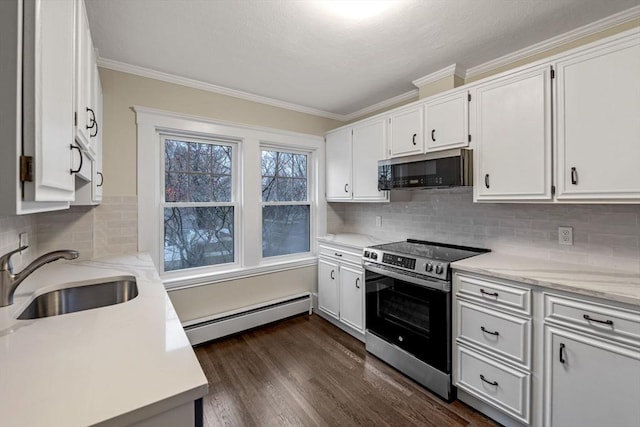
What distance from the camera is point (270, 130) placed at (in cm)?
319

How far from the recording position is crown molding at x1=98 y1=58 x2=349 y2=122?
2.35 meters

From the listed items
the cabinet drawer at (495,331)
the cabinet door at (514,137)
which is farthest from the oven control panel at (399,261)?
the cabinet door at (514,137)

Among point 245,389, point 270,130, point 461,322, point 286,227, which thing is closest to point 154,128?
point 270,130

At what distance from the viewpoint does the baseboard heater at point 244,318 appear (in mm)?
2709

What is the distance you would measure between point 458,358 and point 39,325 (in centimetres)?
229

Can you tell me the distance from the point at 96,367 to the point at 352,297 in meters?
2.33

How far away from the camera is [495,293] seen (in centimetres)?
178

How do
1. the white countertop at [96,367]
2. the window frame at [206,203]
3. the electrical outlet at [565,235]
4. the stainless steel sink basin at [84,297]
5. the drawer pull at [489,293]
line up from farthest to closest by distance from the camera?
the window frame at [206,203] < the electrical outlet at [565,235] < the drawer pull at [489,293] < the stainless steel sink basin at [84,297] < the white countertop at [96,367]

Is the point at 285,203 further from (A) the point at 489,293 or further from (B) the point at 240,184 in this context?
(A) the point at 489,293

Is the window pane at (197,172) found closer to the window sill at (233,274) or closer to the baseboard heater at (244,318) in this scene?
the window sill at (233,274)

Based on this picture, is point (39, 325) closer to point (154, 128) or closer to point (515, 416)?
point (154, 128)

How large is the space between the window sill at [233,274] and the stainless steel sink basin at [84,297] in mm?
877

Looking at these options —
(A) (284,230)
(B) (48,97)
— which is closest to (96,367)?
(B) (48,97)

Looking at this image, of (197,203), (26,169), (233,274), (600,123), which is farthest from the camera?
(233,274)
